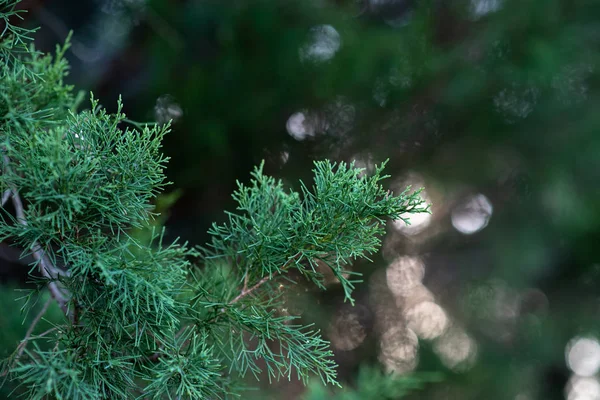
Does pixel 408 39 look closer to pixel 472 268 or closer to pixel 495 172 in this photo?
pixel 495 172

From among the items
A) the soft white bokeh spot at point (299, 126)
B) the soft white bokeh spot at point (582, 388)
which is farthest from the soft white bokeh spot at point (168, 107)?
the soft white bokeh spot at point (582, 388)

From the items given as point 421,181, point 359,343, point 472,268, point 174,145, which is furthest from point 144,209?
point 472,268

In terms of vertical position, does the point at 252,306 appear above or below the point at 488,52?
above

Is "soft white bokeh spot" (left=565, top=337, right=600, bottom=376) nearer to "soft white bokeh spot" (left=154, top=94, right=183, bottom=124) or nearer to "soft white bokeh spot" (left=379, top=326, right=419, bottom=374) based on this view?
"soft white bokeh spot" (left=379, top=326, right=419, bottom=374)

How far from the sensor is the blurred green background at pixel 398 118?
7.50 ft

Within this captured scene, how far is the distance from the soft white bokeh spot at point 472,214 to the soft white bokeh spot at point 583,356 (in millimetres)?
1543

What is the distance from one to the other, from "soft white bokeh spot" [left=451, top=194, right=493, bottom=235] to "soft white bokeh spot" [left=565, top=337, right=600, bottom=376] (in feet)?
5.06

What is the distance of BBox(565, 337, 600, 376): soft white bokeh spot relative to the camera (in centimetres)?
396

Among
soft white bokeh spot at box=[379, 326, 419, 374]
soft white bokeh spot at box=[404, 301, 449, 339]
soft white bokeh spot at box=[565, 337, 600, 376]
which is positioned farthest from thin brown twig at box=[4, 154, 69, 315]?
soft white bokeh spot at box=[565, 337, 600, 376]

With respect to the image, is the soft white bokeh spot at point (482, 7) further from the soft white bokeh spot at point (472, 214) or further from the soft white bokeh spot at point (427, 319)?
the soft white bokeh spot at point (427, 319)

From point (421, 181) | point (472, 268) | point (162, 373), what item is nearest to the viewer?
point (162, 373)

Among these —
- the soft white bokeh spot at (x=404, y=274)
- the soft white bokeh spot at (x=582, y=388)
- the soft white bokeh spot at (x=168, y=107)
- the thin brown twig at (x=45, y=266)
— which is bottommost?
the soft white bokeh spot at (x=582, y=388)

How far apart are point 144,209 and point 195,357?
8.9 inches

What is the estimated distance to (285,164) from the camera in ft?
7.73
